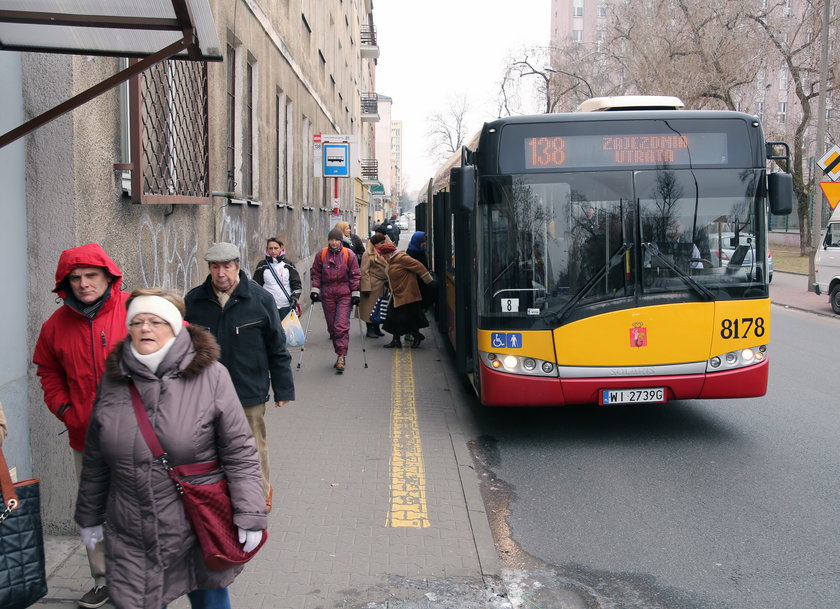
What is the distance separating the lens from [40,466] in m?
Result: 4.80

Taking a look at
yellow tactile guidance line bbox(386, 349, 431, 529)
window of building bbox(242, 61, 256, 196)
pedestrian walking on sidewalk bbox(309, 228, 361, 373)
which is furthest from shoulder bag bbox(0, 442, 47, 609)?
window of building bbox(242, 61, 256, 196)

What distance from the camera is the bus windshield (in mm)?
7098

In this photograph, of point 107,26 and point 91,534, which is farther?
point 107,26

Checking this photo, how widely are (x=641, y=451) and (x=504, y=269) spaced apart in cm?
195

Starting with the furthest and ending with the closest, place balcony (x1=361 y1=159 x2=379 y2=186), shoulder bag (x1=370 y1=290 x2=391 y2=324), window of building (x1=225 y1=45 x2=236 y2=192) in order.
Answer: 1. balcony (x1=361 y1=159 x2=379 y2=186)
2. shoulder bag (x1=370 y1=290 x2=391 y2=324)
3. window of building (x1=225 y1=45 x2=236 y2=192)

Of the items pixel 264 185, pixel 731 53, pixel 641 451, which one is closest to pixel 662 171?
pixel 641 451

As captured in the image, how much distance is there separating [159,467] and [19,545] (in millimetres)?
662

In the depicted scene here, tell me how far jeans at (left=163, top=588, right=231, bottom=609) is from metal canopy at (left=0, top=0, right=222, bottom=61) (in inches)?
95.2

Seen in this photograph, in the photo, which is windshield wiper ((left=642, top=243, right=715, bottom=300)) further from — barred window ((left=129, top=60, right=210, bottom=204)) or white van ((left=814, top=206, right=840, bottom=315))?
white van ((left=814, top=206, right=840, bottom=315))

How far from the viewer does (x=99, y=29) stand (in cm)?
410

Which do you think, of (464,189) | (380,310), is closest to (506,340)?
(464,189)

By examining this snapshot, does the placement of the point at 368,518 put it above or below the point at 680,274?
→ below

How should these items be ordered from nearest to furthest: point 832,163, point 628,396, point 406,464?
point 406,464 < point 628,396 < point 832,163

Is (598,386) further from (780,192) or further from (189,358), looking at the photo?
(189,358)
